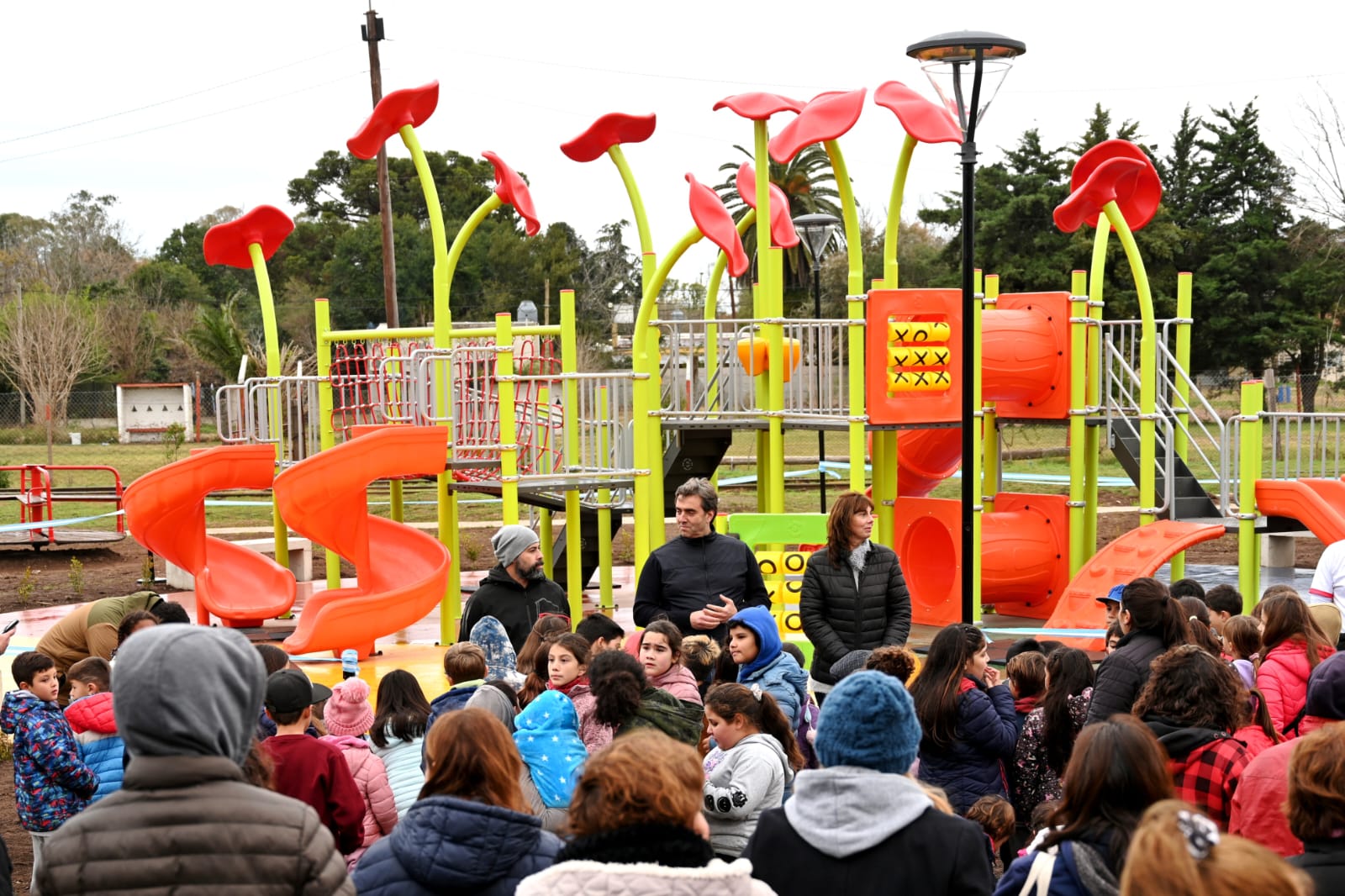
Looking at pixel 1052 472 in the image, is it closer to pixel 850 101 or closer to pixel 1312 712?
pixel 850 101

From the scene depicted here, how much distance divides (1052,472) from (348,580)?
17802mm

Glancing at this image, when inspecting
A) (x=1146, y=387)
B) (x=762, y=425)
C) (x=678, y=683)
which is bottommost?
(x=678, y=683)

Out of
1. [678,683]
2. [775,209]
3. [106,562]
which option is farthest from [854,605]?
[106,562]

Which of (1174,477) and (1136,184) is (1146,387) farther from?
(1136,184)

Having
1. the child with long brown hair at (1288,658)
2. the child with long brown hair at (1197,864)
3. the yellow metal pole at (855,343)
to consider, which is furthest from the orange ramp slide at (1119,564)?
the child with long brown hair at (1197,864)

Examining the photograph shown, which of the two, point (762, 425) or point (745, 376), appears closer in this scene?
point (762, 425)

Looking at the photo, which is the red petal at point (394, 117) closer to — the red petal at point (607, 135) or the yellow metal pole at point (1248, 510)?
the red petal at point (607, 135)

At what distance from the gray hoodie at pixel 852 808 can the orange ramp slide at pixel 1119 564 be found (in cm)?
935

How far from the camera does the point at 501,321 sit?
1201cm

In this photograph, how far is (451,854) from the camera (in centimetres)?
334

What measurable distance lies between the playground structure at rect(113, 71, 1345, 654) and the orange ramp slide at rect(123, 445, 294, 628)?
0.02 metres

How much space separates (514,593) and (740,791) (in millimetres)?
3875

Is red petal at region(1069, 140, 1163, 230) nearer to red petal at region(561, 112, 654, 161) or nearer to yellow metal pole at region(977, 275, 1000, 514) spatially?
yellow metal pole at region(977, 275, 1000, 514)

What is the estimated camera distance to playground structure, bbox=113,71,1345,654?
1235cm
